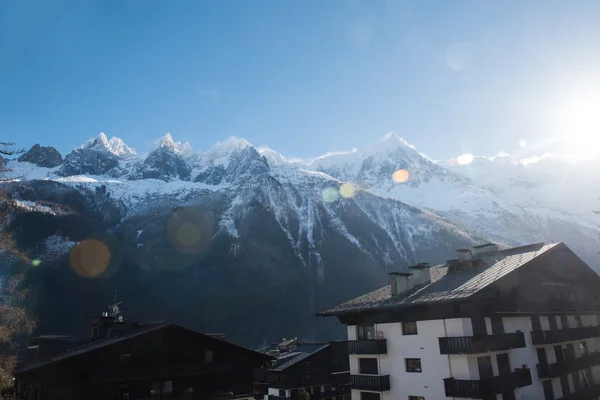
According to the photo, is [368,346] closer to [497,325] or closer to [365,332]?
[365,332]

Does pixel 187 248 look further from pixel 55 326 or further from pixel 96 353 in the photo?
pixel 96 353

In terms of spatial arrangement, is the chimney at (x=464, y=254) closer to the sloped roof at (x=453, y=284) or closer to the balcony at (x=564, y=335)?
the sloped roof at (x=453, y=284)

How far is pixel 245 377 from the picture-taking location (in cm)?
3111

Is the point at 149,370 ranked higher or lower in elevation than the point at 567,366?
higher

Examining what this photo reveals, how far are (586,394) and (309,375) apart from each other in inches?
951

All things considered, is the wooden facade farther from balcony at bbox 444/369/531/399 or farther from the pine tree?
balcony at bbox 444/369/531/399

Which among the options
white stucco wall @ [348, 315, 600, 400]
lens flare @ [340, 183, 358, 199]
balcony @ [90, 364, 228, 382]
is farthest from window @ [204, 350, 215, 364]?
lens flare @ [340, 183, 358, 199]

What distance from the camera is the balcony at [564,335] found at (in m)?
27.4

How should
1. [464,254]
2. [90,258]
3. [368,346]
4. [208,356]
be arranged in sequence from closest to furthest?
1. [368,346]
2. [208,356]
3. [464,254]
4. [90,258]

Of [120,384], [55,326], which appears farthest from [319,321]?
[120,384]

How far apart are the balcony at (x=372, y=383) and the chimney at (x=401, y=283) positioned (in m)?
5.49

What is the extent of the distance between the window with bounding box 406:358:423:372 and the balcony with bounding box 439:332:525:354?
2117 mm

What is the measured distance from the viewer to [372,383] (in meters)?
26.6

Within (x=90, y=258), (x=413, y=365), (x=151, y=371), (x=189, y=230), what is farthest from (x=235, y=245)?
(x=413, y=365)
